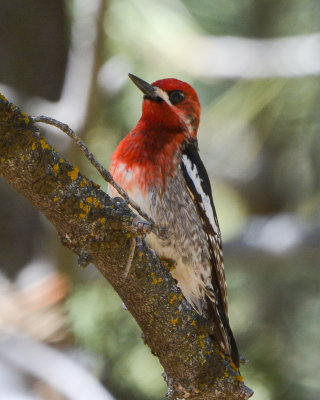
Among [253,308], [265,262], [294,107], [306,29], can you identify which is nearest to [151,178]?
[265,262]

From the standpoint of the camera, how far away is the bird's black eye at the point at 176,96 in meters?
2.96

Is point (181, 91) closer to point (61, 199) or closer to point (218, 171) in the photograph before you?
point (218, 171)

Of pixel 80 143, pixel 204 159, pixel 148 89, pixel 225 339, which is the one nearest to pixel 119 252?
pixel 80 143

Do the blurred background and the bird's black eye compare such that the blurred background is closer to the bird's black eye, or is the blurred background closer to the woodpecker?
the bird's black eye

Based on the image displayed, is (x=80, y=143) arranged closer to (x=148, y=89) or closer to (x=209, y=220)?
(x=209, y=220)

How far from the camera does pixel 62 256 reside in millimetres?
3273

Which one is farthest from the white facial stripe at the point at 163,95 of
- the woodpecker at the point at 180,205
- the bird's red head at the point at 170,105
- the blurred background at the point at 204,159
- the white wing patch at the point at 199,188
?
the blurred background at the point at 204,159

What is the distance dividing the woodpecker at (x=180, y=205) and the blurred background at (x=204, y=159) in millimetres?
685

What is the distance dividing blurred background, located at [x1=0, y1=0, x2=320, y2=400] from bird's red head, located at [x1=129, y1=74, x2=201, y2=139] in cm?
52

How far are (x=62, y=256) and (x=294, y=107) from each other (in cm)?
191

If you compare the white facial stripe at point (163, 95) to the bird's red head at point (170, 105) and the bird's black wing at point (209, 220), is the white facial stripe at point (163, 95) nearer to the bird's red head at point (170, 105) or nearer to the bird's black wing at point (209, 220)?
the bird's red head at point (170, 105)

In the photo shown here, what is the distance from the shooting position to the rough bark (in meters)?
1.56

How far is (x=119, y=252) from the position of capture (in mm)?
1756

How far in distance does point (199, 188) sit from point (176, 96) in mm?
571
